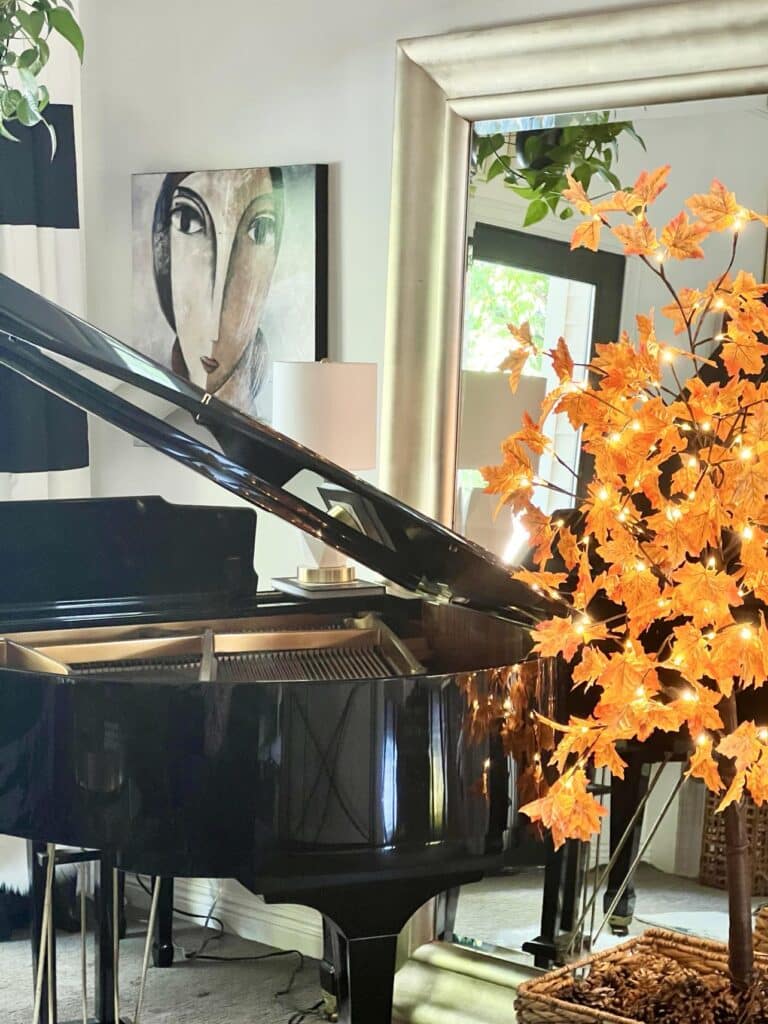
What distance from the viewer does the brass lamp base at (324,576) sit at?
3.03 meters

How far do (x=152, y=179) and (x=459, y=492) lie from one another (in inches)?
50.9

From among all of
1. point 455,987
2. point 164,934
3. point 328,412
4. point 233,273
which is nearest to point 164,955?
point 164,934

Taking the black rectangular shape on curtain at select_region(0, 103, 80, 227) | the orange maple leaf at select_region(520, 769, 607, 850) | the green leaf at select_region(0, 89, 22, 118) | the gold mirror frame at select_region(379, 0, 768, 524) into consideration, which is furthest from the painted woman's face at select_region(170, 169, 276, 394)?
the orange maple leaf at select_region(520, 769, 607, 850)

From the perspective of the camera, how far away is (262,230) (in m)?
3.38

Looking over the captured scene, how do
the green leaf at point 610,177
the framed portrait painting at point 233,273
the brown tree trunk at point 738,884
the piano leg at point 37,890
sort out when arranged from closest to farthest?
the brown tree trunk at point 738,884 → the green leaf at point 610,177 → the piano leg at point 37,890 → the framed portrait painting at point 233,273

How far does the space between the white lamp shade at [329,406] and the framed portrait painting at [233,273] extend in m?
0.38

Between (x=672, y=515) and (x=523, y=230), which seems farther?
(x=523, y=230)

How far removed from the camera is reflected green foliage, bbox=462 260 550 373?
291 centimetres

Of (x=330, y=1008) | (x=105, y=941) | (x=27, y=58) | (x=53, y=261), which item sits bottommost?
(x=330, y=1008)

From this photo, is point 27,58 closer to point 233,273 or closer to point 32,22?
point 32,22

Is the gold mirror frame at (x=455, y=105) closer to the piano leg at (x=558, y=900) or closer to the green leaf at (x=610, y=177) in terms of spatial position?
the green leaf at (x=610, y=177)

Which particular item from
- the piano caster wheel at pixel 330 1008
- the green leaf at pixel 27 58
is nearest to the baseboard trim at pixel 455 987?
the piano caster wheel at pixel 330 1008

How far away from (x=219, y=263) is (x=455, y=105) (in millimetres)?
834

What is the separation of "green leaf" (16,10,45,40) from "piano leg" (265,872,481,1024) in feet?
6.38
